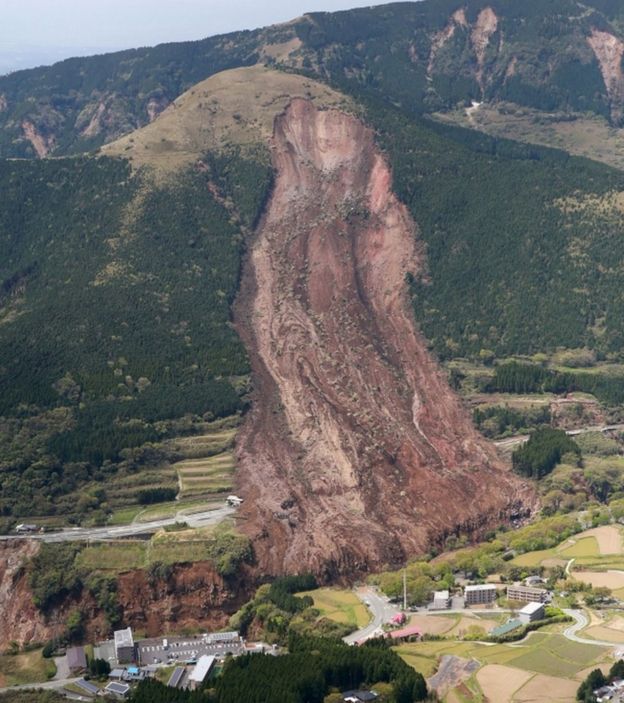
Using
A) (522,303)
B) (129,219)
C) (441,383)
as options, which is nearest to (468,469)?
(441,383)

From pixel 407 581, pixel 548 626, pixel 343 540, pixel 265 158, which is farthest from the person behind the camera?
pixel 265 158

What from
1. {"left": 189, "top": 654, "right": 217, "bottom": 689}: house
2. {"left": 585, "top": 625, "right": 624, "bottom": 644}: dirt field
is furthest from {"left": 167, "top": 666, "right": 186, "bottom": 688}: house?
{"left": 585, "top": 625, "right": 624, "bottom": 644}: dirt field

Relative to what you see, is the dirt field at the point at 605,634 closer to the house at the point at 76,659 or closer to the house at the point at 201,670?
the house at the point at 201,670

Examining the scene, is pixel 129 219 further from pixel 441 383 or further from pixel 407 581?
pixel 407 581

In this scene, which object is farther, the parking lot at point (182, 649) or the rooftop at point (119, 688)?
the parking lot at point (182, 649)

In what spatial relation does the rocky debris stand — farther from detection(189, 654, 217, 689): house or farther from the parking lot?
the parking lot

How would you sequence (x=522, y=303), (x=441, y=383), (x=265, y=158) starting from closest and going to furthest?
1. (x=441, y=383)
2. (x=522, y=303)
3. (x=265, y=158)

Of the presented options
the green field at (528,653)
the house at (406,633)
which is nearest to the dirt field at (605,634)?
the green field at (528,653)

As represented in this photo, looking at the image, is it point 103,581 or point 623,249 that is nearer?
point 103,581
